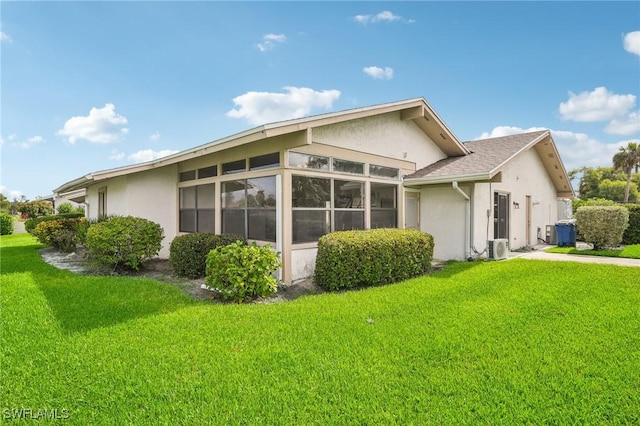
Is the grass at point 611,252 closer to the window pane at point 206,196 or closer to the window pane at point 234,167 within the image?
the window pane at point 234,167

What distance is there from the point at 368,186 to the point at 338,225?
1683 millimetres

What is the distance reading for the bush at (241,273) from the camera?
21.5ft

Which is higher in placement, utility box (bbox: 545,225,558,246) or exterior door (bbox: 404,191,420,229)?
exterior door (bbox: 404,191,420,229)

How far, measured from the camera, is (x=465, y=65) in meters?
13.5

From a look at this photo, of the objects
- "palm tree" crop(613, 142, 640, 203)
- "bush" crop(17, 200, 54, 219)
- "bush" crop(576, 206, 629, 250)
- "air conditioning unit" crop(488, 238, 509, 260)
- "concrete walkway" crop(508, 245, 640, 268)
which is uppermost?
"palm tree" crop(613, 142, 640, 203)

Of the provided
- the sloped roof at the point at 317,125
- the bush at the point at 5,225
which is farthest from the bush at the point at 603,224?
the bush at the point at 5,225

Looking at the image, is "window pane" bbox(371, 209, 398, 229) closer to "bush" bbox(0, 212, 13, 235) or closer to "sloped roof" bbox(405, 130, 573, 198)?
"sloped roof" bbox(405, 130, 573, 198)

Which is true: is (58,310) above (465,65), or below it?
below

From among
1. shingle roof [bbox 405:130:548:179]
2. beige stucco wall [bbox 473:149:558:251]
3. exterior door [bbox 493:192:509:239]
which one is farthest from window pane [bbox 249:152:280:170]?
exterior door [bbox 493:192:509:239]

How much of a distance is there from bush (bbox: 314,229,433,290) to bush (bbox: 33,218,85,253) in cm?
1237

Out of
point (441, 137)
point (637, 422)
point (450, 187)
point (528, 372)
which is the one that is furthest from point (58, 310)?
point (441, 137)

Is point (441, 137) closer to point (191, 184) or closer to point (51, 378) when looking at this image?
point (191, 184)

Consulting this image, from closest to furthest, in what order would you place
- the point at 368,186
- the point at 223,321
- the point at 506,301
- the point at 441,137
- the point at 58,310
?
1. the point at 223,321
2. the point at 58,310
3. the point at 506,301
4. the point at 368,186
5. the point at 441,137

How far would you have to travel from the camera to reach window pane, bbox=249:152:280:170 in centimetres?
814
